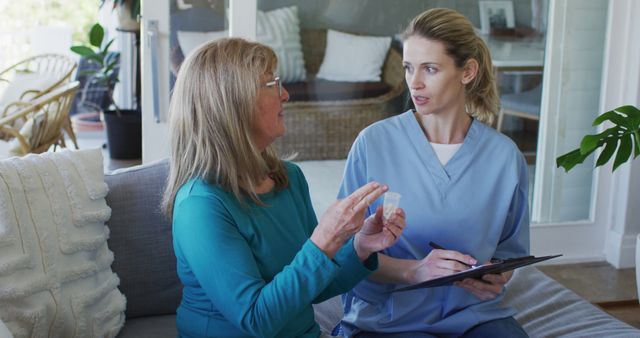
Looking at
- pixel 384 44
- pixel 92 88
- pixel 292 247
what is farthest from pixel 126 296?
pixel 92 88

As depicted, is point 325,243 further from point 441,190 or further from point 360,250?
point 441,190

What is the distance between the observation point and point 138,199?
6.35 ft

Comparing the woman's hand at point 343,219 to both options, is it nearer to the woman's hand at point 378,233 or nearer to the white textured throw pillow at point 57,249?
the woman's hand at point 378,233

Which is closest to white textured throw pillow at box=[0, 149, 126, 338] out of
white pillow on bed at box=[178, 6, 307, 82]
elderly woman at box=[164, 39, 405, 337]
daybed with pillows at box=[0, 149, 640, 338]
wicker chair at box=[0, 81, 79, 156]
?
daybed with pillows at box=[0, 149, 640, 338]

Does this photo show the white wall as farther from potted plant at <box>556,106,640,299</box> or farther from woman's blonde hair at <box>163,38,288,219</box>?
woman's blonde hair at <box>163,38,288,219</box>

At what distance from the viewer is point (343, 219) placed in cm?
143

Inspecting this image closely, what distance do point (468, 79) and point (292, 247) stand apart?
67cm

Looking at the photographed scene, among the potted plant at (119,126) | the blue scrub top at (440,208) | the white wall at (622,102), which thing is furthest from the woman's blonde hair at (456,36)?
the potted plant at (119,126)

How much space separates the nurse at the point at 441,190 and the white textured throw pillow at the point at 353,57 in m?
1.38

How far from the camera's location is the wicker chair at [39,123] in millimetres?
4105

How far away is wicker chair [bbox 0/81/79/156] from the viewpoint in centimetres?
411

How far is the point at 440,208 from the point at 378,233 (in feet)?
0.92

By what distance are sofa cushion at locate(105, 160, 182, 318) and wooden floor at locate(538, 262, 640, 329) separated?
1.88 m

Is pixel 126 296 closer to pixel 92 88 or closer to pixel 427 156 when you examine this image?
pixel 427 156
